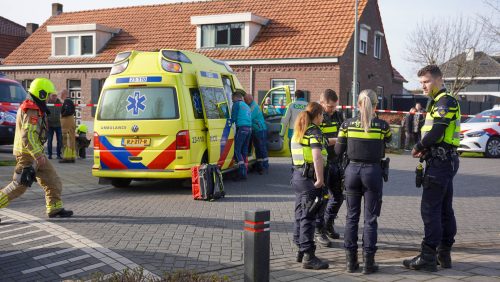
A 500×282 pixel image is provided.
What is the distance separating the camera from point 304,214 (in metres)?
5.81

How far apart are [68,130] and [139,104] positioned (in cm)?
523

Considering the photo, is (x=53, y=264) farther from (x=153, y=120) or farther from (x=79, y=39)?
(x=79, y=39)

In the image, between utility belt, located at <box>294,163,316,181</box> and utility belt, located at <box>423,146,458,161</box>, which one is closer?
utility belt, located at <box>423,146,458,161</box>

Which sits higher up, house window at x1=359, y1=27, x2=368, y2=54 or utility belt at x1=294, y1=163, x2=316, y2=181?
house window at x1=359, y1=27, x2=368, y2=54

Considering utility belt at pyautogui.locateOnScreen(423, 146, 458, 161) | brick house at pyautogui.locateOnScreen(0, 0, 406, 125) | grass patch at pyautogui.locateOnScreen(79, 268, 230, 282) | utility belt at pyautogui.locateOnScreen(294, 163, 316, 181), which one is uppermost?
brick house at pyautogui.locateOnScreen(0, 0, 406, 125)

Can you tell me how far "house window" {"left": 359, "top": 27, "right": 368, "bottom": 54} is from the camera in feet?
92.2

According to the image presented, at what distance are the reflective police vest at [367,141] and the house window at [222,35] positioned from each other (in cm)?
2232

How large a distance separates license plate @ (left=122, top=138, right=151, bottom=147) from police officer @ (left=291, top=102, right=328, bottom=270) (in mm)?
4449

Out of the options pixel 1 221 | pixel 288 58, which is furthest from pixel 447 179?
pixel 288 58

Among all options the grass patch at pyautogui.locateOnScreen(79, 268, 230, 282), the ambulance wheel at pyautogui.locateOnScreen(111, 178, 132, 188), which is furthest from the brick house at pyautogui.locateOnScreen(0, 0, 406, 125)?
the grass patch at pyautogui.locateOnScreen(79, 268, 230, 282)

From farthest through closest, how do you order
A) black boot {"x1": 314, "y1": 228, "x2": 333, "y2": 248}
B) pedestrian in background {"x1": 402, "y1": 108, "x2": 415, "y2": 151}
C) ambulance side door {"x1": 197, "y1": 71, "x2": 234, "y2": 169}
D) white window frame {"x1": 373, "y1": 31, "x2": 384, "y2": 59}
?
white window frame {"x1": 373, "y1": 31, "x2": 384, "y2": 59}
pedestrian in background {"x1": 402, "y1": 108, "x2": 415, "y2": 151}
ambulance side door {"x1": 197, "y1": 71, "x2": 234, "y2": 169}
black boot {"x1": 314, "y1": 228, "x2": 333, "y2": 248}

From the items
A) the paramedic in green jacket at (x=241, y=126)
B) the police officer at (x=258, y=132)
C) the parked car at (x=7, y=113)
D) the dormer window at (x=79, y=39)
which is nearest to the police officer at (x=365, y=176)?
the paramedic in green jacket at (x=241, y=126)

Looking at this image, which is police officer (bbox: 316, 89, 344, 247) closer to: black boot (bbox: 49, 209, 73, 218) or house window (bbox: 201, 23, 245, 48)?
black boot (bbox: 49, 209, 73, 218)

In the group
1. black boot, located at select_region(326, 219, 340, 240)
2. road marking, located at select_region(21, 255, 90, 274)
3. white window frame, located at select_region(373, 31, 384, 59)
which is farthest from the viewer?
white window frame, located at select_region(373, 31, 384, 59)
